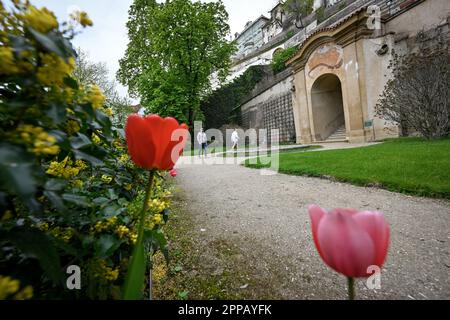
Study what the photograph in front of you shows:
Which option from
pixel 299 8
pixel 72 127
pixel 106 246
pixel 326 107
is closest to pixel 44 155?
pixel 72 127

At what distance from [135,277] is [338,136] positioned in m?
16.3

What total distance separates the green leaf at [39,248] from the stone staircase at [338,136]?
50.2 ft

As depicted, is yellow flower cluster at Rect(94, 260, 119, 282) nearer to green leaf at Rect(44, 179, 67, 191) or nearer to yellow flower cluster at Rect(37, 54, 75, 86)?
green leaf at Rect(44, 179, 67, 191)

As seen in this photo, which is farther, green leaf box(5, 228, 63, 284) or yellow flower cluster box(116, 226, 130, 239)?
yellow flower cluster box(116, 226, 130, 239)

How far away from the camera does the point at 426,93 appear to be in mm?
8211

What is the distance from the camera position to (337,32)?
12.2 metres

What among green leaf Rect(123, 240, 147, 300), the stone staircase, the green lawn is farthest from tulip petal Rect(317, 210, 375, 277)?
the stone staircase

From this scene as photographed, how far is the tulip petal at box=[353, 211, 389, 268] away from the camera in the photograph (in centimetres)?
58

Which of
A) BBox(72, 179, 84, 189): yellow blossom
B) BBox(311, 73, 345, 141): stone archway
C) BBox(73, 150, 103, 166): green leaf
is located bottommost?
BBox(72, 179, 84, 189): yellow blossom

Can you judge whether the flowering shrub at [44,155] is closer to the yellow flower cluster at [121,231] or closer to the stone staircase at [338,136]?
the yellow flower cluster at [121,231]

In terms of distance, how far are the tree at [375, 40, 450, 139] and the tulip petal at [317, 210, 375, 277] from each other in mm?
10377

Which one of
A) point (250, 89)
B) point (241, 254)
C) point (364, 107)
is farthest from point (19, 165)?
point (250, 89)

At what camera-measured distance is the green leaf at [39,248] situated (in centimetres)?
55

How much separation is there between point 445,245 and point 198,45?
2070 cm
